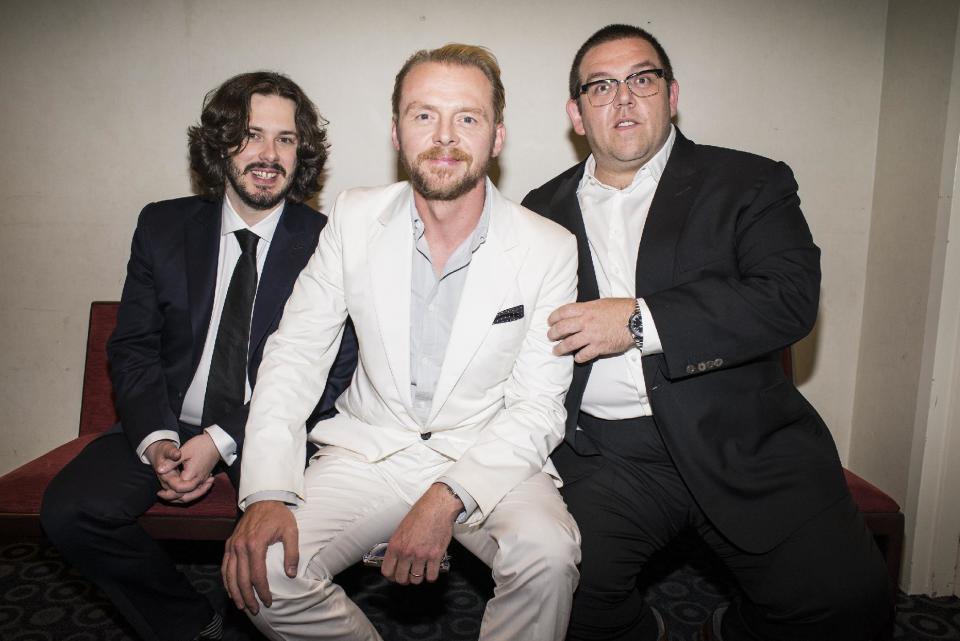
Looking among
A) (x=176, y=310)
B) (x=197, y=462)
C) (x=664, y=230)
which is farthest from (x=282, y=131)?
(x=664, y=230)

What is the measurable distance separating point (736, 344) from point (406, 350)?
985 mm

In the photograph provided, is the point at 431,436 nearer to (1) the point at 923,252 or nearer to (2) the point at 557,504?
→ (2) the point at 557,504

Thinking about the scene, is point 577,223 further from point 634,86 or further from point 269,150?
point 269,150

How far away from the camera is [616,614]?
1.84 meters

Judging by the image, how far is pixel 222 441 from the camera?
201 centimetres

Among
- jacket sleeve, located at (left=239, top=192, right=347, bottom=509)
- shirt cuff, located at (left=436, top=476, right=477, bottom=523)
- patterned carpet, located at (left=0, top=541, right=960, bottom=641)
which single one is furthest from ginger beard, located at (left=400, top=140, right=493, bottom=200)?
patterned carpet, located at (left=0, top=541, right=960, bottom=641)

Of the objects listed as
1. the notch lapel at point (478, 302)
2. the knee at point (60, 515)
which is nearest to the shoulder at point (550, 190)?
the notch lapel at point (478, 302)

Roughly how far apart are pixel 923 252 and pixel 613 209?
127 centimetres

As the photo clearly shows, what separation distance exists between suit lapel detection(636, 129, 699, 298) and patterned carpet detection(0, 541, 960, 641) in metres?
1.29

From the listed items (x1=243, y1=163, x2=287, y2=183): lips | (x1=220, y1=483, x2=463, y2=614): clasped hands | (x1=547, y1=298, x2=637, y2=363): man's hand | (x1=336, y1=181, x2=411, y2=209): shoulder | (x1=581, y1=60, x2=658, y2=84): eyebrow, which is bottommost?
(x1=220, y1=483, x2=463, y2=614): clasped hands

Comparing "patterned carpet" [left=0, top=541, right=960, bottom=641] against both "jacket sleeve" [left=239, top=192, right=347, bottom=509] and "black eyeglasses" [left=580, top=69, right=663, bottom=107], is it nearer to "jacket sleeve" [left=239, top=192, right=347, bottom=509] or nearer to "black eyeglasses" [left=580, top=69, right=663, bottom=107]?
"jacket sleeve" [left=239, top=192, right=347, bottom=509]

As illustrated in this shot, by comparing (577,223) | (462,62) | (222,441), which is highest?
(462,62)

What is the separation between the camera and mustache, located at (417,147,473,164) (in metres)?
1.84

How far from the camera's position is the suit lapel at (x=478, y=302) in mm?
1837
